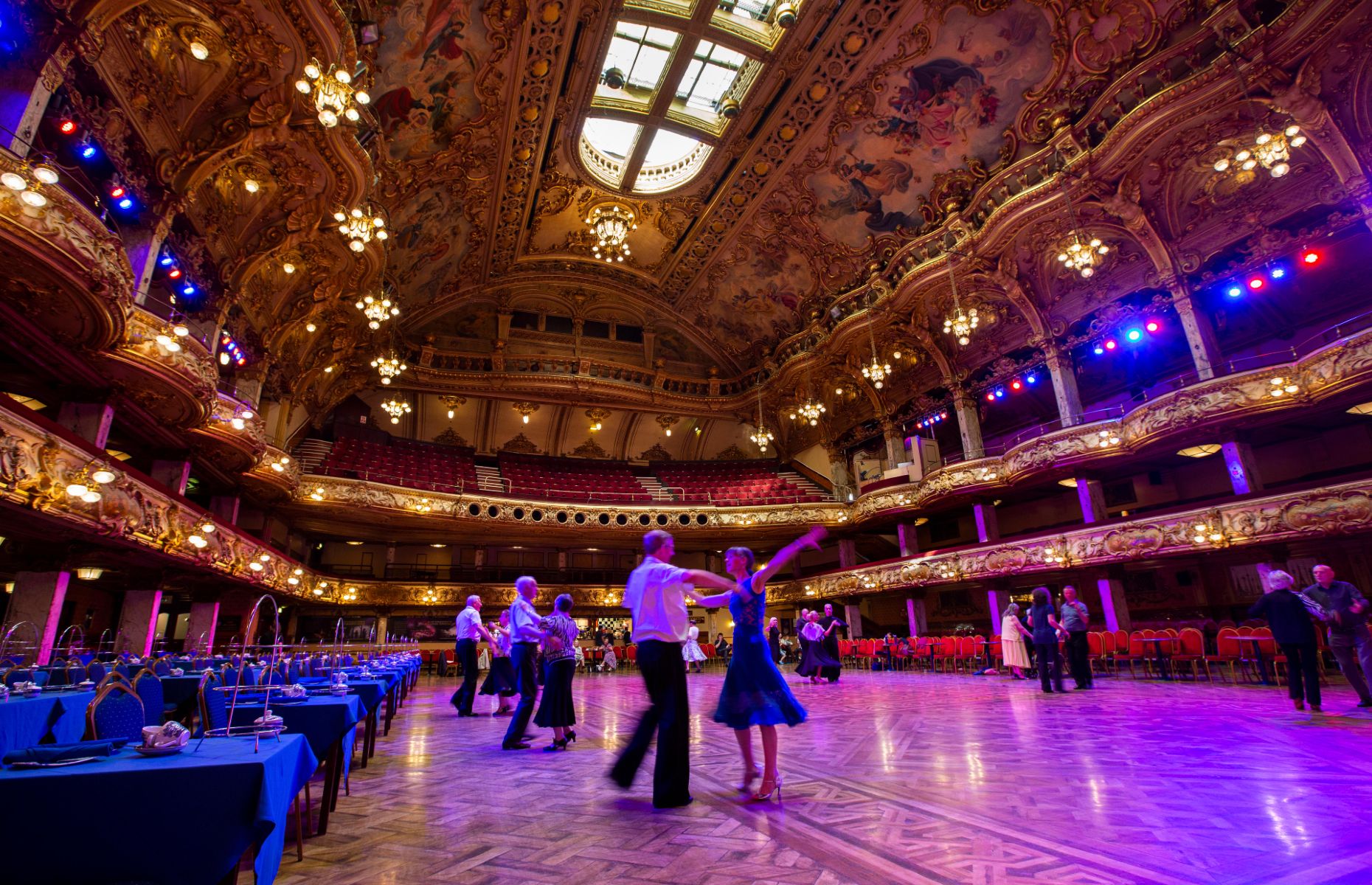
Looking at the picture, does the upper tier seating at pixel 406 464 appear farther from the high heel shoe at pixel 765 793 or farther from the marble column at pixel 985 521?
the high heel shoe at pixel 765 793

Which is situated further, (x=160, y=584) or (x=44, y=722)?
(x=160, y=584)

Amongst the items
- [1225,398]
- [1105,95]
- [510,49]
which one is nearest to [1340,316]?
[1225,398]

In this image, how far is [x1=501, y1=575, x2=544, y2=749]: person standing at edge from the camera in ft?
17.4

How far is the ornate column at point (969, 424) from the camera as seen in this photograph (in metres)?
19.1

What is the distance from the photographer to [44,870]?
60.9 inches

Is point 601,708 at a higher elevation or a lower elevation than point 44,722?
lower

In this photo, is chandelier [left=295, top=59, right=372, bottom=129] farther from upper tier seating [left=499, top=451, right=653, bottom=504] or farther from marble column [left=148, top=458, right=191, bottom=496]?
upper tier seating [left=499, top=451, right=653, bottom=504]

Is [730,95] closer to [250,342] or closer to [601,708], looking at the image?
[250,342]

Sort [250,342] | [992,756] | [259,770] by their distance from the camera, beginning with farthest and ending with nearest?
[250,342] < [992,756] < [259,770]

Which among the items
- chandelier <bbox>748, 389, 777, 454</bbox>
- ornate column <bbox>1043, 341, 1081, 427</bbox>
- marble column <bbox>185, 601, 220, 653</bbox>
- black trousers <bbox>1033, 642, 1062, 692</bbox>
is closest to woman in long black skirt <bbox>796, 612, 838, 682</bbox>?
black trousers <bbox>1033, 642, 1062, 692</bbox>

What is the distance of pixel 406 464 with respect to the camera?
72.4 ft

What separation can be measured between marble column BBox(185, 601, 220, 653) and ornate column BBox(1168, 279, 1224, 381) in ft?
77.1

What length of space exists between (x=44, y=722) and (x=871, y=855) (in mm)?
4481

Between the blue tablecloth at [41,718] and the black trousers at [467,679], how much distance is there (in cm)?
425
